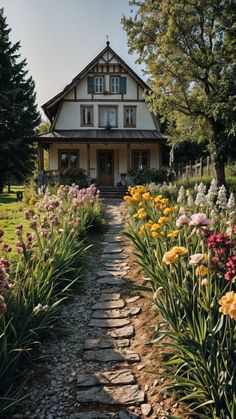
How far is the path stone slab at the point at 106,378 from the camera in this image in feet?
10.2

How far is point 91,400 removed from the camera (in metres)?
2.90

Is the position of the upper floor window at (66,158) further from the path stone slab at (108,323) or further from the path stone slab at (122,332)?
the path stone slab at (122,332)

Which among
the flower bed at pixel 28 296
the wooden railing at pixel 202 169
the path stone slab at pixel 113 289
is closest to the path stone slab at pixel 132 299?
the path stone slab at pixel 113 289

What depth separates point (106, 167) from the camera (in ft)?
79.9

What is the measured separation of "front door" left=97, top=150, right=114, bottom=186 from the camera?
2422 cm

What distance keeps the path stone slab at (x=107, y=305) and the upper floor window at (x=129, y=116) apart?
20514 mm

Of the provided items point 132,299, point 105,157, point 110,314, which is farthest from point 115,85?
point 110,314

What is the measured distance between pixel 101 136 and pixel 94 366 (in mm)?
19673

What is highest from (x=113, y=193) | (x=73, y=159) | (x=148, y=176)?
(x=73, y=159)

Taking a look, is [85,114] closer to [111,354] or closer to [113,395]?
[111,354]

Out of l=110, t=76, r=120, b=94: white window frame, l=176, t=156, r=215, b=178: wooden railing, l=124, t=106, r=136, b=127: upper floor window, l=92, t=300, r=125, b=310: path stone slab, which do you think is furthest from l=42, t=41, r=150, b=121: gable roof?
l=92, t=300, r=125, b=310: path stone slab

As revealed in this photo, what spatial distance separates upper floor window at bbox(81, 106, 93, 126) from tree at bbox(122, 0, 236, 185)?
29.2 feet

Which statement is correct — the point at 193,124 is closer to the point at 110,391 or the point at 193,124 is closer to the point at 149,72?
the point at 149,72

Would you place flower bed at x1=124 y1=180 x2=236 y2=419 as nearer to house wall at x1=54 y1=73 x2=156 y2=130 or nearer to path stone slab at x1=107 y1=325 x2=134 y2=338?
path stone slab at x1=107 y1=325 x2=134 y2=338
